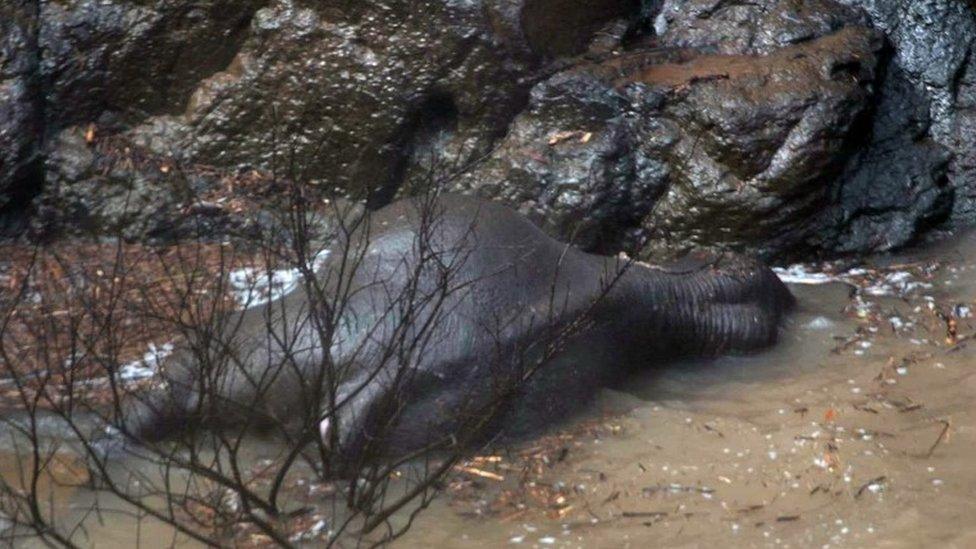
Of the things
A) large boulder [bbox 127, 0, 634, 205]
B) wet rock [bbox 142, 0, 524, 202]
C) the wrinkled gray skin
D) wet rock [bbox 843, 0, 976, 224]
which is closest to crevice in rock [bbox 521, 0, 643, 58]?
large boulder [bbox 127, 0, 634, 205]

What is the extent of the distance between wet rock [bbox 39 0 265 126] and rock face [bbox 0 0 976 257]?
1 cm

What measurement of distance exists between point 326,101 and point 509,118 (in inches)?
37.8

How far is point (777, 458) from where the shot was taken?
5.22m

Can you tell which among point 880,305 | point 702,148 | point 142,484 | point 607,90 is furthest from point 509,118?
point 142,484

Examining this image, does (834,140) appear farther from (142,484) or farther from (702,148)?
(142,484)

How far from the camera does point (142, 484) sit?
4848 millimetres

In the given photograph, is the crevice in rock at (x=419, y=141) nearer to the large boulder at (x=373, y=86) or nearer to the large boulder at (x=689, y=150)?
the large boulder at (x=373, y=86)

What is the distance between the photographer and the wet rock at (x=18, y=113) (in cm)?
770

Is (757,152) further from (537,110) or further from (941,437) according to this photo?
(941,437)

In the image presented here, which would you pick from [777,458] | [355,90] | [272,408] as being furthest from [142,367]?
[777,458]

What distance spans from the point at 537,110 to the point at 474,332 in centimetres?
222

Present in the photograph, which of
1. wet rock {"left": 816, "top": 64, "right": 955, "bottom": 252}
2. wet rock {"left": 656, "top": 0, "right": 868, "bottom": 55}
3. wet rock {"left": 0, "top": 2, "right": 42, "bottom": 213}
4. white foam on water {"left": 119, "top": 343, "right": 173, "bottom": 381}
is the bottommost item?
white foam on water {"left": 119, "top": 343, "right": 173, "bottom": 381}

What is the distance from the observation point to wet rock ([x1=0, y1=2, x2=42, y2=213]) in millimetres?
7703

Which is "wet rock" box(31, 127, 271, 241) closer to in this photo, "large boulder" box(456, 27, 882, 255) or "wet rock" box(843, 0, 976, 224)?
"large boulder" box(456, 27, 882, 255)
